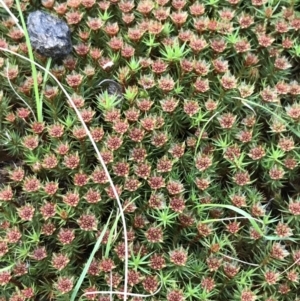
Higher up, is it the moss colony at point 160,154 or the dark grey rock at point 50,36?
the dark grey rock at point 50,36

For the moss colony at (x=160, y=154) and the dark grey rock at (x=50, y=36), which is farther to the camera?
the dark grey rock at (x=50, y=36)

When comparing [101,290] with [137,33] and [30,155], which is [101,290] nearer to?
[30,155]


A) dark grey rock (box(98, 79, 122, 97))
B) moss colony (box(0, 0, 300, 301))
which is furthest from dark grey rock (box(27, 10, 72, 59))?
dark grey rock (box(98, 79, 122, 97))

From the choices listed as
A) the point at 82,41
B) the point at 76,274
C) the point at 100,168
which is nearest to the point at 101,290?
the point at 76,274

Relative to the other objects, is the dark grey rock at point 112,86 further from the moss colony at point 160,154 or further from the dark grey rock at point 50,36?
the dark grey rock at point 50,36

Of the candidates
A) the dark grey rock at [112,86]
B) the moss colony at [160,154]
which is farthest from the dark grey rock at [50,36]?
the dark grey rock at [112,86]

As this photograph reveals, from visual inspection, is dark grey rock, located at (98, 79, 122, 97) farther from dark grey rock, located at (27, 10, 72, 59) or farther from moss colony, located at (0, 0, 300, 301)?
dark grey rock, located at (27, 10, 72, 59)
